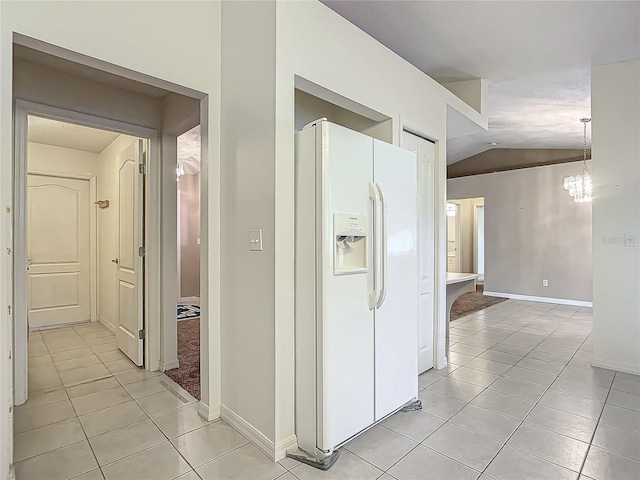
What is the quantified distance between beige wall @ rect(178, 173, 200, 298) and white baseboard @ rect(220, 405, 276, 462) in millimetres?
5411

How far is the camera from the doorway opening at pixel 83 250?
11.1 feet

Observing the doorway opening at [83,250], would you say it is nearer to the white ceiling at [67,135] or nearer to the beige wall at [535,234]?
the white ceiling at [67,135]

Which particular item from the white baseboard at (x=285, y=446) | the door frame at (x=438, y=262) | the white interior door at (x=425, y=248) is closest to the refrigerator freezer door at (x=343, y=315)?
the white baseboard at (x=285, y=446)

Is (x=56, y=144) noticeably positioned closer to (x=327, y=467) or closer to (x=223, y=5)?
(x=223, y=5)

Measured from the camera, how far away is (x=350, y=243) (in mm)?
2117

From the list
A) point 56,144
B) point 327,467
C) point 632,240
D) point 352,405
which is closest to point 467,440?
point 352,405

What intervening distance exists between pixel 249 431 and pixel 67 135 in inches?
163

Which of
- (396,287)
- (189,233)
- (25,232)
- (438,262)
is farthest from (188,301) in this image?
(396,287)

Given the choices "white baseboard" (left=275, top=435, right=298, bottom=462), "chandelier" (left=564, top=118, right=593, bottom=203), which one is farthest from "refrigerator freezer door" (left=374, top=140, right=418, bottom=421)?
"chandelier" (left=564, top=118, right=593, bottom=203)

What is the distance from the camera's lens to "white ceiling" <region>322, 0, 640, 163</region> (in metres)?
2.69

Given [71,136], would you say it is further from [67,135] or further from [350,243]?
[350,243]

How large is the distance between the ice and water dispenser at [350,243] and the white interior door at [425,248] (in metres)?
1.12

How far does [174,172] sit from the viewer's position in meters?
3.31

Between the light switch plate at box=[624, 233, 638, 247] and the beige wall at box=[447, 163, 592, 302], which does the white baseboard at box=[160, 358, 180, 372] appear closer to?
the light switch plate at box=[624, 233, 638, 247]
